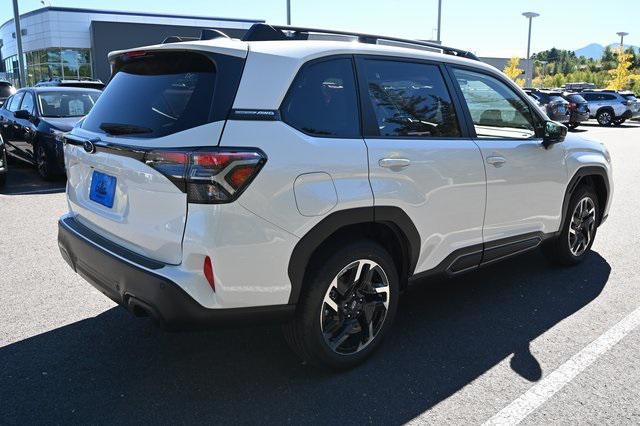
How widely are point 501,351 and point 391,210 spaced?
3.93ft

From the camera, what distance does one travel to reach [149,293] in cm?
263

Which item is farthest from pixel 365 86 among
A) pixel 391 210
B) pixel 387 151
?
pixel 391 210

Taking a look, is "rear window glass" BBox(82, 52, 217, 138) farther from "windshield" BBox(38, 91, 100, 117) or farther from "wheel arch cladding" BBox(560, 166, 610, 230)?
"windshield" BBox(38, 91, 100, 117)

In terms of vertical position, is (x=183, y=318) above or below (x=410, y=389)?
Answer: above

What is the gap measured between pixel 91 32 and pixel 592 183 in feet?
141

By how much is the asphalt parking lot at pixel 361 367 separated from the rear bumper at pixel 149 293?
19.9 inches

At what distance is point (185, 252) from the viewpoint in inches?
102

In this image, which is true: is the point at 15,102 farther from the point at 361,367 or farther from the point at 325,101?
the point at 361,367

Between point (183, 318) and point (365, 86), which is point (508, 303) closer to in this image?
point (365, 86)

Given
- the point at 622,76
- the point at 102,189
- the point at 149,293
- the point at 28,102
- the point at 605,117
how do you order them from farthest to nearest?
the point at 622,76 < the point at 605,117 < the point at 28,102 < the point at 102,189 < the point at 149,293

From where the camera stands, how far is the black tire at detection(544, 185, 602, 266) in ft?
16.0

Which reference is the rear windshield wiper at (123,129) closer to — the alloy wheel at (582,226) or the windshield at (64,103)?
the alloy wheel at (582,226)

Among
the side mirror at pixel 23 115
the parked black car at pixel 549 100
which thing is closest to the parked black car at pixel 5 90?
the side mirror at pixel 23 115

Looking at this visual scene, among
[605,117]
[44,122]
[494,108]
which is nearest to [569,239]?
[494,108]
